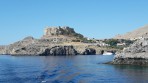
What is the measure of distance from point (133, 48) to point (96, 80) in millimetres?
36357

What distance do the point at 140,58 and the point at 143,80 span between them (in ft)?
118

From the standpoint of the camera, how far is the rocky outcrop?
10355cm

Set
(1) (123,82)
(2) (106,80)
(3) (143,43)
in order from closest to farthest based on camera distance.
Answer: (1) (123,82)
(2) (106,80)
(3) (143,43)

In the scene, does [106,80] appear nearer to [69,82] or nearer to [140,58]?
[69,82]

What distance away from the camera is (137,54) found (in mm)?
A: 105125

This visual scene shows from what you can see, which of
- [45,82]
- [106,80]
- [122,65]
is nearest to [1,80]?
[45,82]

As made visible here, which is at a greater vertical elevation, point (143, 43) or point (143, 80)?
point (143, 43)

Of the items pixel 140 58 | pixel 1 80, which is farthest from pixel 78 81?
pixel 140 58

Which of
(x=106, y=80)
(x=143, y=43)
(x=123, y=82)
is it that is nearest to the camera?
(x=123, y=82)

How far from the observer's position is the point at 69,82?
233 ft

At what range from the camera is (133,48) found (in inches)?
4225

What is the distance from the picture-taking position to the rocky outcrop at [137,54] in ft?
340

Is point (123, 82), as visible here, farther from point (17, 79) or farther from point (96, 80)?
point (17, 79)

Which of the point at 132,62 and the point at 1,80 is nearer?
the point at 1,80
